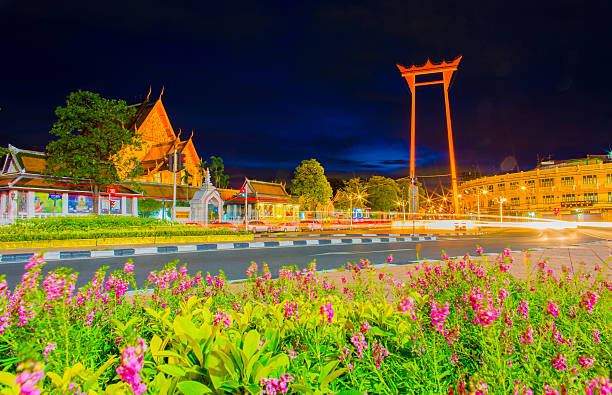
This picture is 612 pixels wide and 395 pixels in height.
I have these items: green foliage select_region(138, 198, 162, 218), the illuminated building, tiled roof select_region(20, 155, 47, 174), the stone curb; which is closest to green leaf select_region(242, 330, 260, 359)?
the stone curb

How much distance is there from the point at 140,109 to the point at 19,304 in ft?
135

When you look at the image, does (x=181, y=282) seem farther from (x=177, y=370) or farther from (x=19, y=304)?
(x=177, y=370)

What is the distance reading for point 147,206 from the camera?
27984 millimetres

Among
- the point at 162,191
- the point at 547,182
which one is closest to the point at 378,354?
the point at 162,191

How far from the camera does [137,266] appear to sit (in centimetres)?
838

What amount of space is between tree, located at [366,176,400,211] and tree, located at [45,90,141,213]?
42.1 metres

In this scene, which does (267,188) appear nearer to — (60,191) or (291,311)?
(60,191)

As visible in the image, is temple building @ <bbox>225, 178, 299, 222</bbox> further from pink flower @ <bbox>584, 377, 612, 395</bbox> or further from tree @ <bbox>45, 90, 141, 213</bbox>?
pink flower @ <bbox>584, 377, 612, 395</bbox>

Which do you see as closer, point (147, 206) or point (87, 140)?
point (87, 140)

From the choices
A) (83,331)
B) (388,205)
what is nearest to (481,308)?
(83,331)

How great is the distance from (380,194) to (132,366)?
59228mm

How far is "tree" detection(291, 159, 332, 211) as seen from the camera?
132 feet

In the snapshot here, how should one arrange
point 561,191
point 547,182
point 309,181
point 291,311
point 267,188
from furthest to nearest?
point 547,182
point 561,191
point 309,181
point 267,188
point 291,311

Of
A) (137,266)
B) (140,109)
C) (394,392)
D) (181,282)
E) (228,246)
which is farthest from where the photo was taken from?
(140,109)
